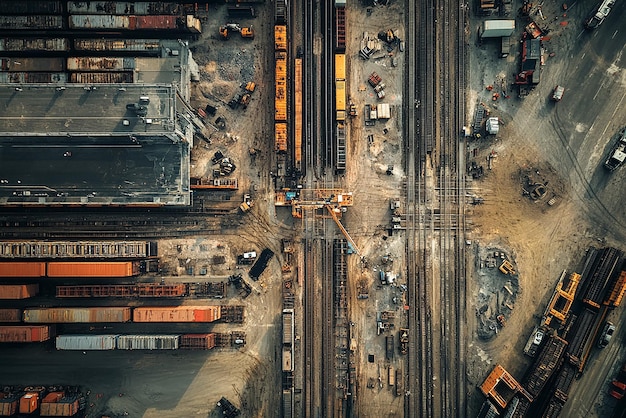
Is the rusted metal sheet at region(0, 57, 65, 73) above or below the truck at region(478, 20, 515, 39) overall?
below

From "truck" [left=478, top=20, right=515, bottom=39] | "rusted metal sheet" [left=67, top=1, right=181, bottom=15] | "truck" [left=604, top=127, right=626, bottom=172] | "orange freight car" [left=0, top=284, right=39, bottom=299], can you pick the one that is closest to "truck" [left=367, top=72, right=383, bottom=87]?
"truck" [left=478, top=20, right=515, bottom=39]

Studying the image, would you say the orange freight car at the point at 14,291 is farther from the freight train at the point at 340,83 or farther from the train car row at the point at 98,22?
the freight train at the point at 340,83

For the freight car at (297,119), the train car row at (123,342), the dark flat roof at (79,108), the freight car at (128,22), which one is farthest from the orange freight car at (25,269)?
the freight car at (297,119)

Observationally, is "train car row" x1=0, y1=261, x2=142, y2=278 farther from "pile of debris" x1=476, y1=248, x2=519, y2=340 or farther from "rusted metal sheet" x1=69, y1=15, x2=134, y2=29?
"pile of debris" x1=476, y1=248, x2=519, y2=340

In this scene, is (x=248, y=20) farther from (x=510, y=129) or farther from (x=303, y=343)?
(x=303, y=343)

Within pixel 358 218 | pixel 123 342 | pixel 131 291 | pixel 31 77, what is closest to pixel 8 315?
pixel 123 342
